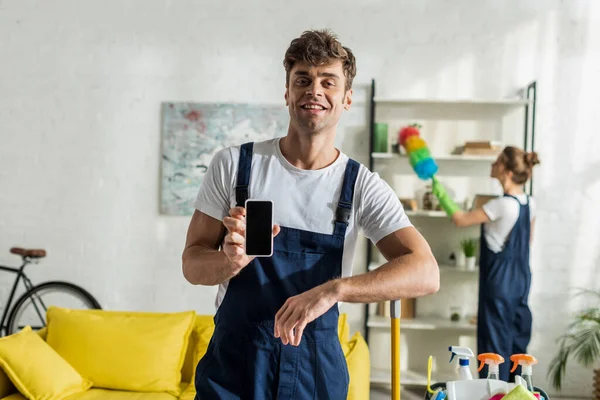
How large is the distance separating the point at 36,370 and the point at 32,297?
66.1 inches

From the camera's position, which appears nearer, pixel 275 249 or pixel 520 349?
pixel 275 249

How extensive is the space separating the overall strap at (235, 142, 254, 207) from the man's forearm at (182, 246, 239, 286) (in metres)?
0.15

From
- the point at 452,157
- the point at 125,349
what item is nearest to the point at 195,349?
the point at 125,349

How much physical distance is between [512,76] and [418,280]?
11.4 feet

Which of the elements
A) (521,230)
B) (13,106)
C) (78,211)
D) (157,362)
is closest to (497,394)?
(157,362)

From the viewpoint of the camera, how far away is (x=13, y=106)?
4734 millimetres

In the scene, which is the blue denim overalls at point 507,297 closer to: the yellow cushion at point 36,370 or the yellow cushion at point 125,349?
the yellow cushion at point 125,349

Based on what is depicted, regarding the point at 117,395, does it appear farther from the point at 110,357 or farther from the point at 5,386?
the point at 5,386

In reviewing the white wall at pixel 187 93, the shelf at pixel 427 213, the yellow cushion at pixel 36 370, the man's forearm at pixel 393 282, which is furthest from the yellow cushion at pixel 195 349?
the man's forearm at pixel 393 282

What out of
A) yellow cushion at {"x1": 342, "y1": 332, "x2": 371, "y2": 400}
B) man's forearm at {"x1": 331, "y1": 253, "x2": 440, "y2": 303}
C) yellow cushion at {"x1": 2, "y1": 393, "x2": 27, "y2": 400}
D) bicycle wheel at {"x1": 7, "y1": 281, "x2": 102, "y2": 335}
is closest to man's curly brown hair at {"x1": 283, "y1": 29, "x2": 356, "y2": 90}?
man's forearm at {"x1": 331, "y1": 253, "x2": 440, "y2": 303}

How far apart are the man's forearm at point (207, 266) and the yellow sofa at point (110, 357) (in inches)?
64.7

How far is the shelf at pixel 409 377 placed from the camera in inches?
170

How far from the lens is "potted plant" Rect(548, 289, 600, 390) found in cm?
405

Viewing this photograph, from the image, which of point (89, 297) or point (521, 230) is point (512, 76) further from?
point (89, 297)
